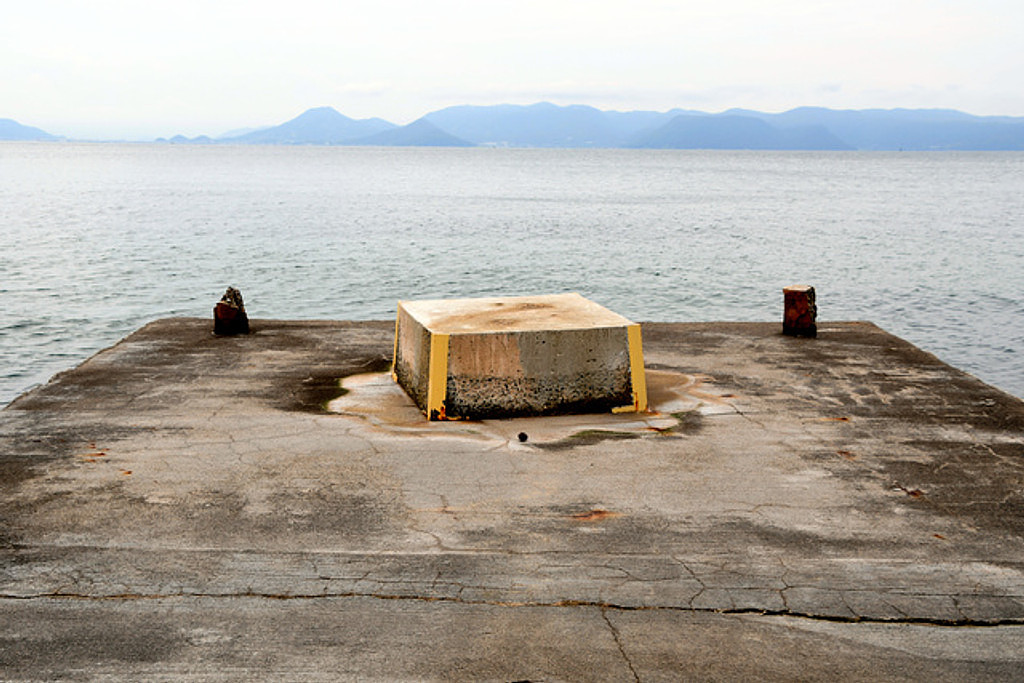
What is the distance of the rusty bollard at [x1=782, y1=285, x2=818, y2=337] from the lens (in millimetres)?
11539

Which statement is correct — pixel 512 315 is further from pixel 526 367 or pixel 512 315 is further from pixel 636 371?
pixel 636 371

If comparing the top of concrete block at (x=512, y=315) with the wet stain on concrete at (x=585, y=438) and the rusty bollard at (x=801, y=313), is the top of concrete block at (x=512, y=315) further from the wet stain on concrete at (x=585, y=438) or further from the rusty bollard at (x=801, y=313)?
the rusty bollard at (x=801, y=313)

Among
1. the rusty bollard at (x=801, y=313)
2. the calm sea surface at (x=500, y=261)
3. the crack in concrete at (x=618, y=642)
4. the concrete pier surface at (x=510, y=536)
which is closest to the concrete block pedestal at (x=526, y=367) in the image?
the concrete pier surface at (x=510, y=536)

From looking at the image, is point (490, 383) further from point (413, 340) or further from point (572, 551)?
point (572, 551)

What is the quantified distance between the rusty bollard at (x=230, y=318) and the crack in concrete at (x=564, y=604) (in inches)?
283

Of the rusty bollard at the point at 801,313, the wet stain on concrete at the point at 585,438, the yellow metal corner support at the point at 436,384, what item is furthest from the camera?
the rusty bollard at the point at 801,313

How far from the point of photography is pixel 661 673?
402 cm

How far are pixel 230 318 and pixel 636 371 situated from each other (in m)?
5.79

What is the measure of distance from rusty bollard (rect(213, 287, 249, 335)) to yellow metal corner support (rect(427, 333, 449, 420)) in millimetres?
4770

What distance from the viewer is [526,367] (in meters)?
7.78

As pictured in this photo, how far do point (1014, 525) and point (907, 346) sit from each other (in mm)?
5803

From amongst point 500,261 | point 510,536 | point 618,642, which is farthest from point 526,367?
point 500,261

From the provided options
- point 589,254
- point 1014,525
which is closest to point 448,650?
point 1014,525

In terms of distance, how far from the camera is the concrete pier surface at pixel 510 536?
421cm
